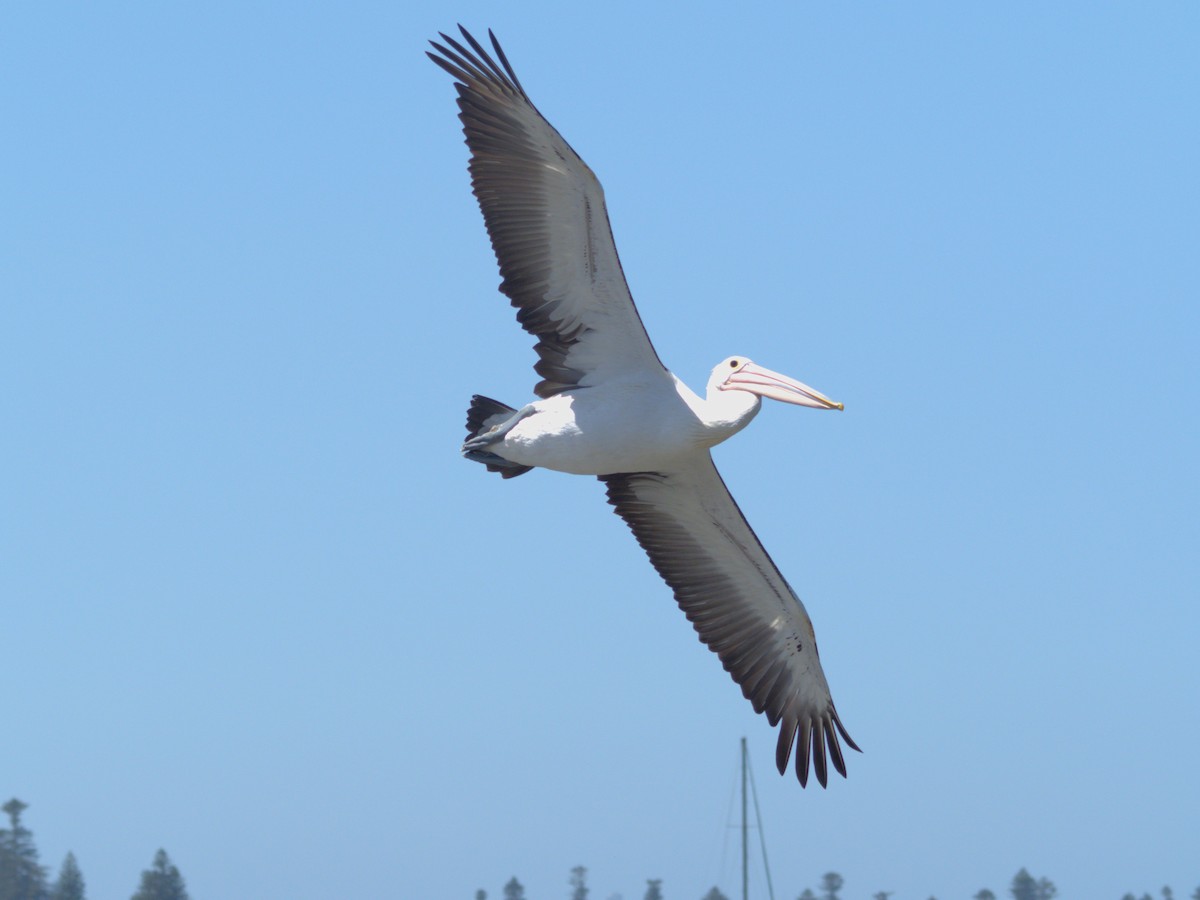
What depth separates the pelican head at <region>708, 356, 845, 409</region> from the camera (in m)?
14.3

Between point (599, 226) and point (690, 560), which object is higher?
point (599, 226)

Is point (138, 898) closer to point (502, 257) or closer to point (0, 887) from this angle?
point (0, 887)

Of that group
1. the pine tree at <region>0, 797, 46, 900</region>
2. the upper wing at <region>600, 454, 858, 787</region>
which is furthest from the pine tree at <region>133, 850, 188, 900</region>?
the upper wing at <region>600, 454, 858, 787</region>

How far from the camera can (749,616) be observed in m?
16.2

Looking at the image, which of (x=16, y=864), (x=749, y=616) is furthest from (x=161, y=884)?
(x=749, y=616)

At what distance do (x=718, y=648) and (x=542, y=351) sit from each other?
114 inches

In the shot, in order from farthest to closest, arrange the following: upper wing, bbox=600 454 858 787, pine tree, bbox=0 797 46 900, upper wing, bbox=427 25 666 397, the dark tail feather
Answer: pine tree, bbox=0 797 46 900 < upper wing, bbox=600 454 858 787 < the dark tail feather < upper wing, bbox=427 25 666 397

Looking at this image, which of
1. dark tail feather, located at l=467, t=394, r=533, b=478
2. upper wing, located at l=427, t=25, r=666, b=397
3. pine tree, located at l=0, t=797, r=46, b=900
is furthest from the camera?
pine tree, located at l=0, t=797, r=46, b=900

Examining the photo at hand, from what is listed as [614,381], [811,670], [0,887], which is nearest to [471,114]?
[614,381]

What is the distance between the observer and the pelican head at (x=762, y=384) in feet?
47.0

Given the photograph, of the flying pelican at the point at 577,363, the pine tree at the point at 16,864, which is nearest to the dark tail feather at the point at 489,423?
the flying pelican at the point at 577,363

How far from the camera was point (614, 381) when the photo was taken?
1464cm

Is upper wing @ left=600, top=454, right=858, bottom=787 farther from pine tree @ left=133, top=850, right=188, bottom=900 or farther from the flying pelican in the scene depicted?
pine tree @ left=133, top=850, right=188, bottom=900

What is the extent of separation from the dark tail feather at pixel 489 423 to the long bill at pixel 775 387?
1682 mm
